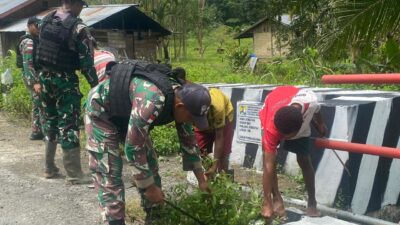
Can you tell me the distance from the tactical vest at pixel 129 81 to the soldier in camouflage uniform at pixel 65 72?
1824 mm

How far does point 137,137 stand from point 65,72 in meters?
2.45

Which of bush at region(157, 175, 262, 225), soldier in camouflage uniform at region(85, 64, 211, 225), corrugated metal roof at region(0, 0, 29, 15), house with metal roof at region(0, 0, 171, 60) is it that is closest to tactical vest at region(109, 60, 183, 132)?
soldier in camouflage uniform at region(85, 64, 211, 225)

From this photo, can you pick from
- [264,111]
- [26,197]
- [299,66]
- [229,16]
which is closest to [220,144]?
[264,111]

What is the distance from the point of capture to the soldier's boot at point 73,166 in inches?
220

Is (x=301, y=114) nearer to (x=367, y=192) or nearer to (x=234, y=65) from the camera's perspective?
(x=367, y=192)

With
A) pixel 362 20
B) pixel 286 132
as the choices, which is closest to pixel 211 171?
pixel 286 132

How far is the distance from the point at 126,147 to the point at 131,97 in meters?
0.32

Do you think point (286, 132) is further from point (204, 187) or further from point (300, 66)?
point (300, 66)

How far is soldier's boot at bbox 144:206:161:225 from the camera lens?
13.3ft

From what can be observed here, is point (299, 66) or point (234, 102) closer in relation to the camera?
point (234, 102)

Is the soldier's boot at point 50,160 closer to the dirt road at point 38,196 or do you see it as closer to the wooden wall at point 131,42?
the dirt road at point 38,196

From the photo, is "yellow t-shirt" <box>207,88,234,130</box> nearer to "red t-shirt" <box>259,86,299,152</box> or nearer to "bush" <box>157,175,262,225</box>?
"red t-shirt" <box>259,86,299,152</box>

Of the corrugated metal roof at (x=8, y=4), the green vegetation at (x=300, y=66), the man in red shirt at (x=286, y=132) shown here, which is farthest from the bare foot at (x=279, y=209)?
the corrugated metal roof at (x=8, y=4)

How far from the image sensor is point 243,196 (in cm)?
423
